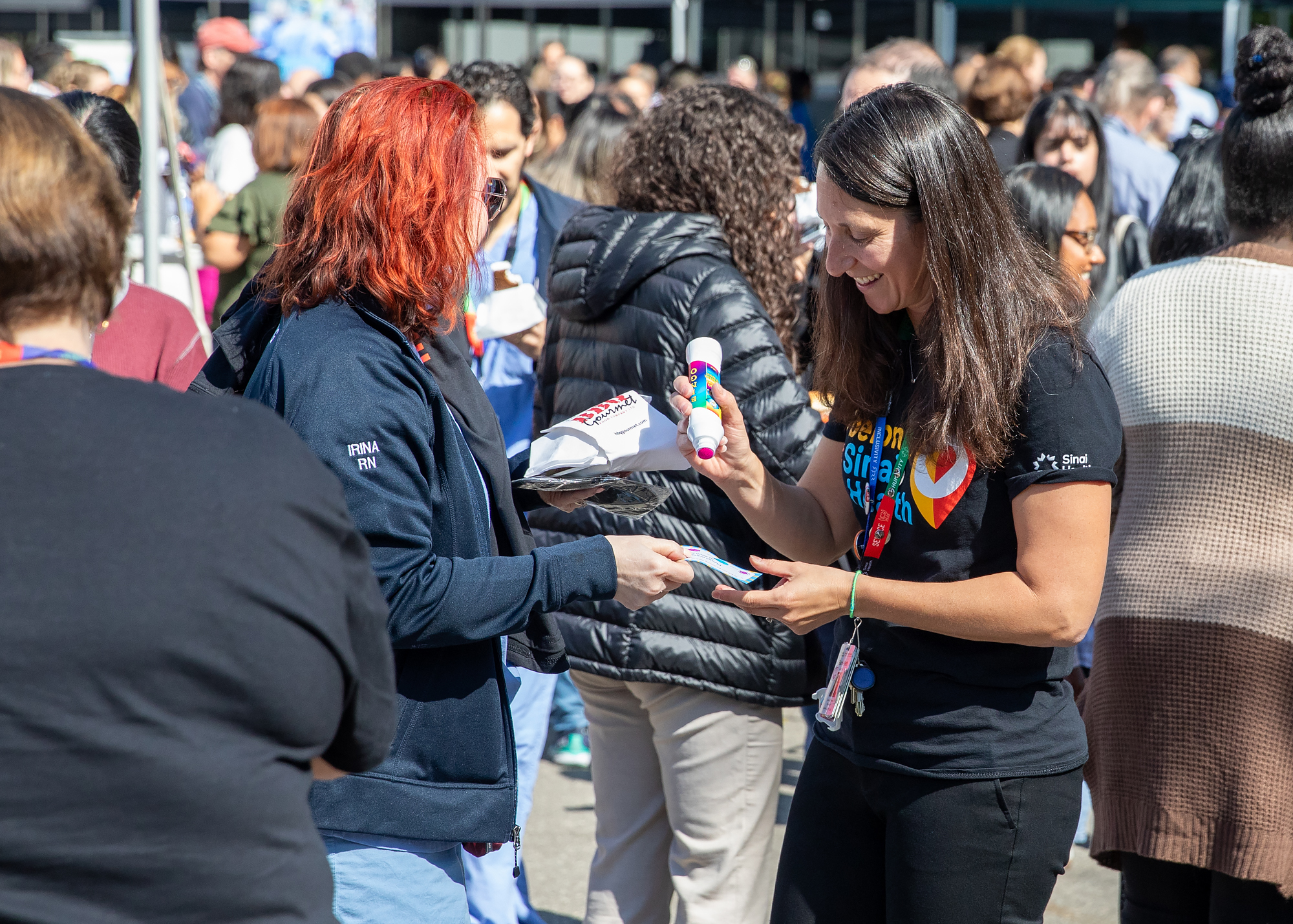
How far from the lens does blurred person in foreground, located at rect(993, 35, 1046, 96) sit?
8.20 metres

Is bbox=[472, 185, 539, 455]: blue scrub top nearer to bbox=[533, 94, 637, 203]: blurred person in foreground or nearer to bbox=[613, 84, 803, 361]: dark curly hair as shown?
bbox=[613, 84, 803, 361]: dark curly hair

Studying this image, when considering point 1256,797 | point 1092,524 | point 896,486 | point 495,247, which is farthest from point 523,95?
point 1256,797

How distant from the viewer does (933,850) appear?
1.99 meters

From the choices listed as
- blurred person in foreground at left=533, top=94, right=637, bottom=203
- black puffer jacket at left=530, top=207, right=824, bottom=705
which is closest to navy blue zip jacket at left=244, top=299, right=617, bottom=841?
black puffer jacket at left=530, top=207, right=824, bottom=705

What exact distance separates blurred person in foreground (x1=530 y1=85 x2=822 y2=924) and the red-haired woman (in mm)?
797

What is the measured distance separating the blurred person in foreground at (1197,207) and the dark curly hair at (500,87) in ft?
6.50

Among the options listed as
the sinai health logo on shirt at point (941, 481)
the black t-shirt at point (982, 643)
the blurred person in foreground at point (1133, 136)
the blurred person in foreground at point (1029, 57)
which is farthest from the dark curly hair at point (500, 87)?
Result: the blurred person in foreground at point (1029, 57)

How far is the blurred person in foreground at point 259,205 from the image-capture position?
201 inches

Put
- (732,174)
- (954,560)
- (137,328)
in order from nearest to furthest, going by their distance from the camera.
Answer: (954,560)
(137,328)
(732,174)

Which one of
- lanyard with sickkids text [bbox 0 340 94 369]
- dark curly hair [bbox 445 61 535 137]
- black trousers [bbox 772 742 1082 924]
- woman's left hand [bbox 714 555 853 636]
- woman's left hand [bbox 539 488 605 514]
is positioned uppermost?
dark curly hair [bbox 445 61 535 137]

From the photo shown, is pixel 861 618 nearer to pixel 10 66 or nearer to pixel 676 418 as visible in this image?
pixel 676 418

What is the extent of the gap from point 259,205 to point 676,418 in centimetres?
302

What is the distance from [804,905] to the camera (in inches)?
84.6

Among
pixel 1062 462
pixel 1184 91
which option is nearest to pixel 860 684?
pixel 1062 462
